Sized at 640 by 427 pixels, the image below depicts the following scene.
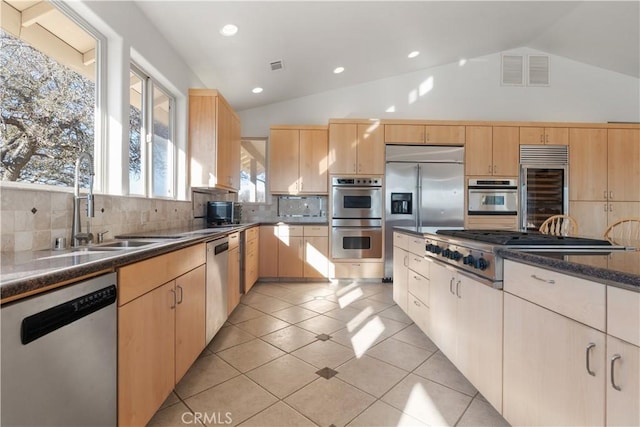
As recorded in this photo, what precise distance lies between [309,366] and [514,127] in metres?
4.48

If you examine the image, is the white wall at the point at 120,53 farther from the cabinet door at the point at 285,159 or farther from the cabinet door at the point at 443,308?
the cabinet door at the point at 443,308

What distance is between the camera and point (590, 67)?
502cm

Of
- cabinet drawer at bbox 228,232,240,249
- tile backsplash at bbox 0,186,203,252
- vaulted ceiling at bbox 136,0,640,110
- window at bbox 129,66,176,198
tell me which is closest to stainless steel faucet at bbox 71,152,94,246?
tile backsplash at bbox 0,186,203,252

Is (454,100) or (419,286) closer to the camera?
(419,286)

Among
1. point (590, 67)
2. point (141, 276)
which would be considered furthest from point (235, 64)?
point (590, 67)

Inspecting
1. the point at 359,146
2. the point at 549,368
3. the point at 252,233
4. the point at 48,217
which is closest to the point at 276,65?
the point at 359,146

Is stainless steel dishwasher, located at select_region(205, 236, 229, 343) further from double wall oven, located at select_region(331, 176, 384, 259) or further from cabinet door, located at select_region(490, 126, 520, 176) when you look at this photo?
cabinet door, located at select_region(490, 126, 520, 176)

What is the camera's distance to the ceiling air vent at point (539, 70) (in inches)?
198

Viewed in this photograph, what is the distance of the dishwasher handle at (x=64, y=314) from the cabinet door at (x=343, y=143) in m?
3.70

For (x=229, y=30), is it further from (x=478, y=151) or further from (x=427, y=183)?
(x=478, y=151)

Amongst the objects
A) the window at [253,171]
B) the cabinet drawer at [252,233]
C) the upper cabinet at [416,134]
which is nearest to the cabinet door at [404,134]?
the upper cabinet at [416,134]

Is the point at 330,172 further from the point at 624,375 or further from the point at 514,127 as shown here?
the point at 624,375

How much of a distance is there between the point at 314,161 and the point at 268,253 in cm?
158

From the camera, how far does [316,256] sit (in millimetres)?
4516
